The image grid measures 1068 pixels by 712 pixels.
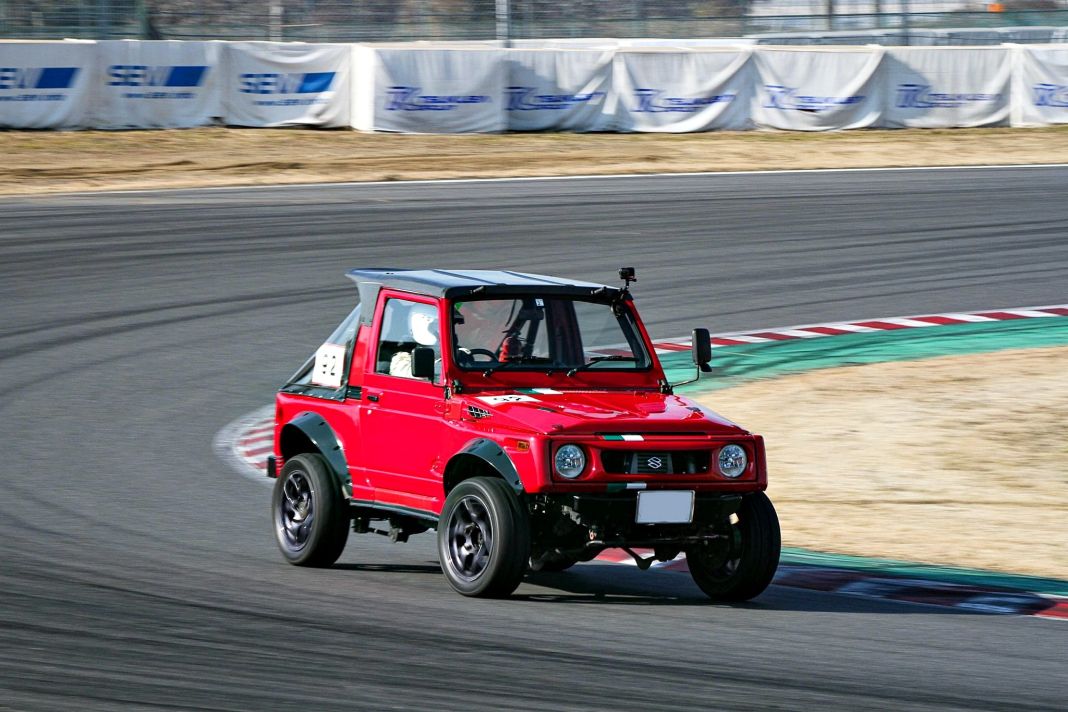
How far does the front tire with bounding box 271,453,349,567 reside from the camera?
856cm

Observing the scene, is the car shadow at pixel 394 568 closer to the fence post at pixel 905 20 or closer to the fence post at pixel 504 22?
the fence post at pixel 504 22

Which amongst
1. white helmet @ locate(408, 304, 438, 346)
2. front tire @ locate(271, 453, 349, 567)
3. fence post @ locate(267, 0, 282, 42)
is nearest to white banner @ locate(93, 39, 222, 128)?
fence post @ locate(267, 0, 282, 42)

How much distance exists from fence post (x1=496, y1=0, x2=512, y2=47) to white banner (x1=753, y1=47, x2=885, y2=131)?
691 centimetres

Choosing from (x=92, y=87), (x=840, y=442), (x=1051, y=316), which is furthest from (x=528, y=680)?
(x=92, y=87)

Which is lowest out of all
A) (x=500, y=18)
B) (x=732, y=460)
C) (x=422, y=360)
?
(x=732, y=460)

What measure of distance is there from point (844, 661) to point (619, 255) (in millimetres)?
14289

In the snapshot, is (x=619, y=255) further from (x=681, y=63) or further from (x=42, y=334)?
(x=681, y=63)

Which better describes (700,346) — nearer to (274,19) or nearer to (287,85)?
(287,85)

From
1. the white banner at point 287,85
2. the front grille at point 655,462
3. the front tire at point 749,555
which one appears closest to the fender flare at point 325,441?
the front grille at point 655,462

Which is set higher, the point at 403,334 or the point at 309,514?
the point at 403,334

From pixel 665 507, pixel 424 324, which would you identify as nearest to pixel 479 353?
pixel 424 324

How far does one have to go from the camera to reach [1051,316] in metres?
18.1

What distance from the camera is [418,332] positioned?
8430 millimetres

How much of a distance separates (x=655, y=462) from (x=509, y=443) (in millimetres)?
694
